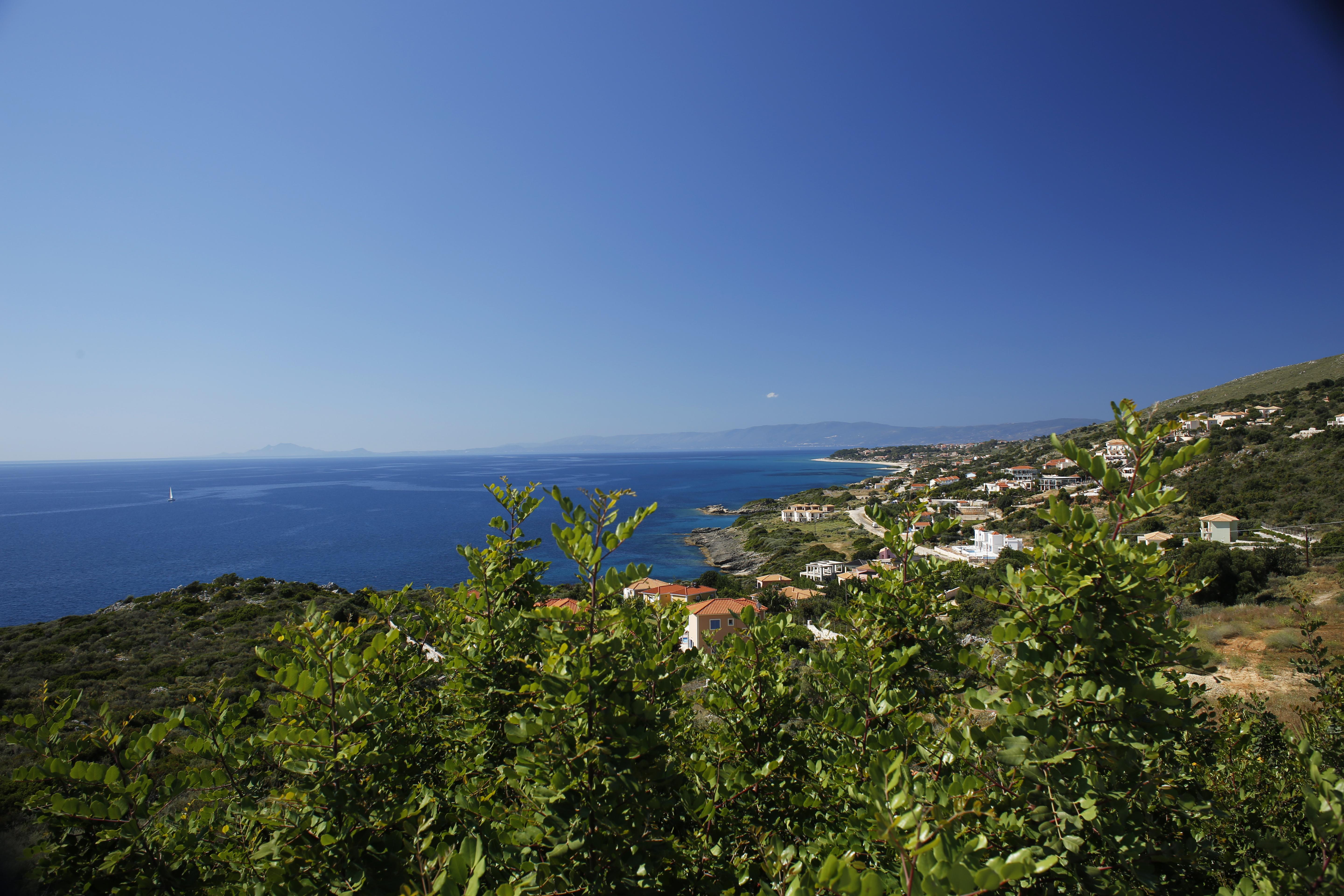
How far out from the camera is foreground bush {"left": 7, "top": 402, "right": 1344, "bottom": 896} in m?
1.87

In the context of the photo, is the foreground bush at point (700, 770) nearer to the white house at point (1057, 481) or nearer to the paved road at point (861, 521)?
the paved road at point (861, 521)

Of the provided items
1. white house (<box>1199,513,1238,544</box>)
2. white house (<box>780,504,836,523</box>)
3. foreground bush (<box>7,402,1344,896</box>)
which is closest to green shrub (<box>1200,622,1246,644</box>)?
white house (<box>1199,513,1238,544</box>)

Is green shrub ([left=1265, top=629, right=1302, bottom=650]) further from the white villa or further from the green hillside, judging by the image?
the green hillside

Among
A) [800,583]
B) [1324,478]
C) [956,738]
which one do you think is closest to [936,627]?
[956,738]

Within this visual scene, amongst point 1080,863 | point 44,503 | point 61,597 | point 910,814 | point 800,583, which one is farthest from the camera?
point 44,503

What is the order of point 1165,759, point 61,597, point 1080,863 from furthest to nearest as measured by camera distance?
point 61,597, point 1165,759, point 1080,863

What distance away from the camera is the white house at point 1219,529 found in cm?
2516

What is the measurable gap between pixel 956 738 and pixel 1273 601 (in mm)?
24803

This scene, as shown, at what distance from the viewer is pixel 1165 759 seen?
234cm

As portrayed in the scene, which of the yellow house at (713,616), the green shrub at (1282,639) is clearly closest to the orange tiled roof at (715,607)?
the yellow house at (713,616)

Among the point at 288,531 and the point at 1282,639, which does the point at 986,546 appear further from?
the point at 288,531

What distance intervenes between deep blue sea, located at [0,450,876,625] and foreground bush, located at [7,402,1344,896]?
1.04 meters

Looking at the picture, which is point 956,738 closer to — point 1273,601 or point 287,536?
point 1273,601

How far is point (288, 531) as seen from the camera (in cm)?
6712
